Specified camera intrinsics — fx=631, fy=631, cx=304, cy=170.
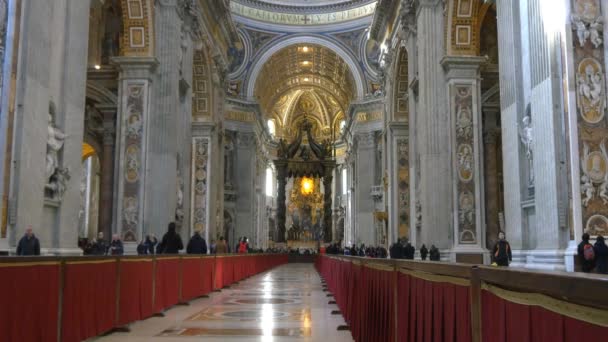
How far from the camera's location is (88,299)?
557 centimetres

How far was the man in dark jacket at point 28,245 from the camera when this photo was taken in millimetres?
7742

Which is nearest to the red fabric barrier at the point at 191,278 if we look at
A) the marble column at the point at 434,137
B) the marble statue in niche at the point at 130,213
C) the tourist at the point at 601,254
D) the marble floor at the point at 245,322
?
the marble floor at the point at 245,322

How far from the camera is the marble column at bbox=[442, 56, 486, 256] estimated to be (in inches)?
539

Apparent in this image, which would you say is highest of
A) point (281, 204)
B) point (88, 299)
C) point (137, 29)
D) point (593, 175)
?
point (137, 29)

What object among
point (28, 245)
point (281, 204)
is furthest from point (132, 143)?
point (281, 204)

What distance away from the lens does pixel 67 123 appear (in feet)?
32.1

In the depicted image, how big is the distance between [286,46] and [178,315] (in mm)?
31772

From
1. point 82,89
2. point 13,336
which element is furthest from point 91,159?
point 13,336

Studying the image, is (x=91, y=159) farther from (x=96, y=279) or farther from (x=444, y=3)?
(x=96, y=279)

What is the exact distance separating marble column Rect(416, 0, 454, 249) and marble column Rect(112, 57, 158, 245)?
6.38 m

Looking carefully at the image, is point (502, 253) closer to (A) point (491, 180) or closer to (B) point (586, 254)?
(B) point (586, 254)

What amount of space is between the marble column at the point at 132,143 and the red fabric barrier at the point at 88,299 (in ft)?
26.5

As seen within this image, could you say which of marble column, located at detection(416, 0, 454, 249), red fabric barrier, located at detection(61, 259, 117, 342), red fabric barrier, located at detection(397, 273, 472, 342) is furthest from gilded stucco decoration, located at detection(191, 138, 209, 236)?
red fabric barrier, located at detection(397, 273, 472, 342)

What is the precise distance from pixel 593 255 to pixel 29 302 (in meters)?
5.94
